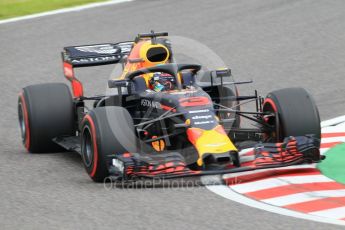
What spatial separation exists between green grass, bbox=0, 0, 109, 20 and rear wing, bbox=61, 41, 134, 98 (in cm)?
810

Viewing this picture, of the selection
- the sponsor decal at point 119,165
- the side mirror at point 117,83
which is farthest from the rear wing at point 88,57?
the sponsor decal at point 119,165

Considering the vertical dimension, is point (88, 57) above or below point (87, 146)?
above

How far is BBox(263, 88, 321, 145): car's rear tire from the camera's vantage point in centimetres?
959

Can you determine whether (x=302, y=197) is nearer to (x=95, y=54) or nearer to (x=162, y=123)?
(x=162, y=123)

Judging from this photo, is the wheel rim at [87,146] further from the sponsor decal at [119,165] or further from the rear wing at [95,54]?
the rear wing at [95,54]

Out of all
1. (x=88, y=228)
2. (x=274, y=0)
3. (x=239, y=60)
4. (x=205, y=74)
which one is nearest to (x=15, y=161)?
(x=205, y=74)

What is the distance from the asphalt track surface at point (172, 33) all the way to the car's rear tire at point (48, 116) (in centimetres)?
20

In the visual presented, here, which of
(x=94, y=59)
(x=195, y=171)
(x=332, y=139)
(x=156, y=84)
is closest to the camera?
(x=195, y=171)

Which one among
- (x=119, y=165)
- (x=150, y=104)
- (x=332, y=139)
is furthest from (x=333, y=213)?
(x=332, y=139)

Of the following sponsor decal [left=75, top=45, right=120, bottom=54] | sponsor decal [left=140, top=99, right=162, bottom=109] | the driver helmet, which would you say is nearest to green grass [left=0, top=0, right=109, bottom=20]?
sponsor decal [left=75, top=45, right=120, bottom=54]

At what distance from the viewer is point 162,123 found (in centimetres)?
966

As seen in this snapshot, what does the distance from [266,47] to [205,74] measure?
5.95 meters

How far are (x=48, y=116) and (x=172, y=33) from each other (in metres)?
7.35

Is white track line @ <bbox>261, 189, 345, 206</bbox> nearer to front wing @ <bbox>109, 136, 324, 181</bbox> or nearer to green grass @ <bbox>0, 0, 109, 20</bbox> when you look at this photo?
front wing @ <bbox>109, 136, 324, 181</bbox>
